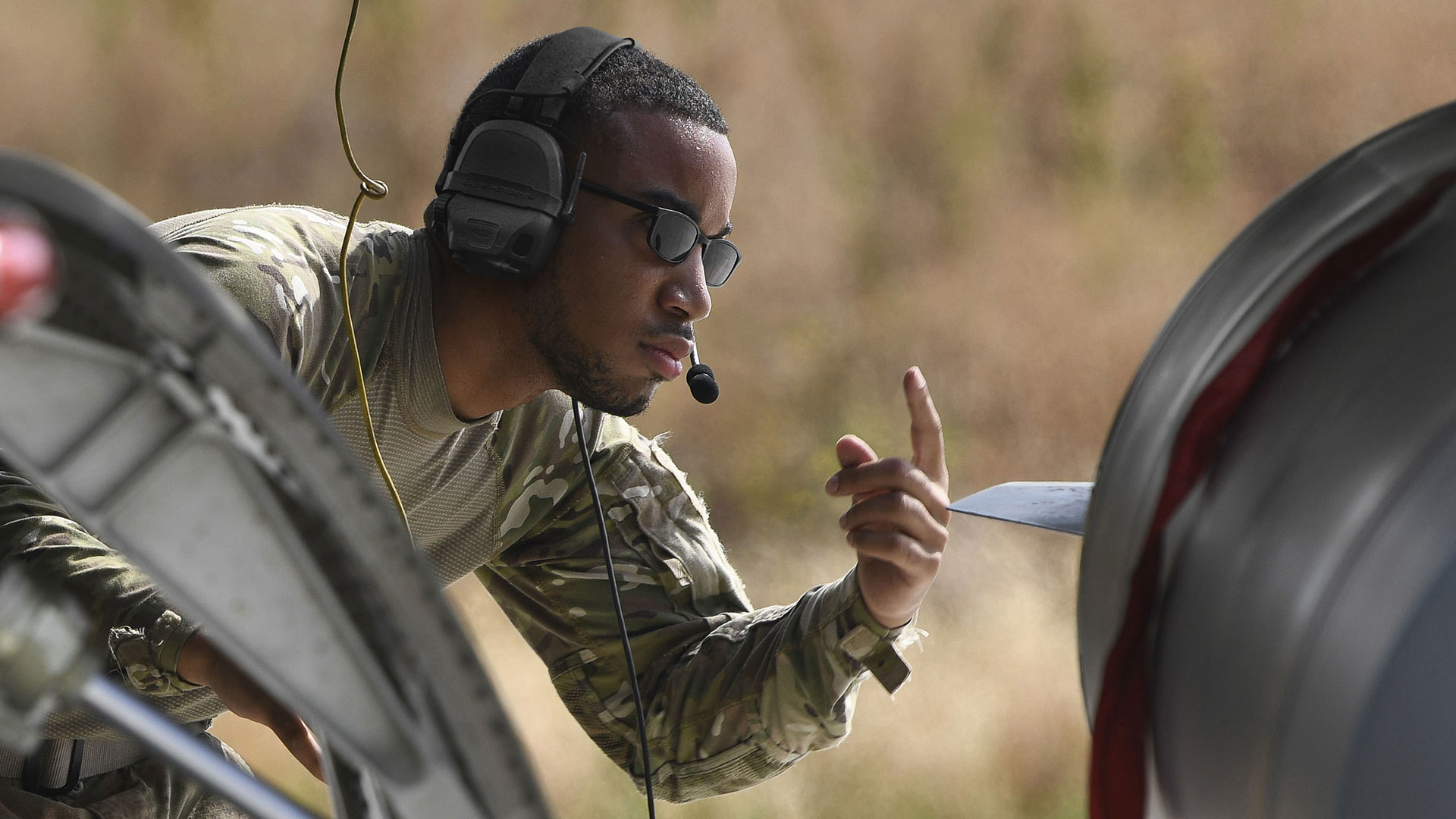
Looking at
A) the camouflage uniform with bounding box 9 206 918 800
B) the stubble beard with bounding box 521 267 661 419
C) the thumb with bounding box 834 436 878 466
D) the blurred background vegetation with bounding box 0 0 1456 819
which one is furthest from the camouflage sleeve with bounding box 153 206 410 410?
the blurred background vegetation with bounding box 0 0 1456 819

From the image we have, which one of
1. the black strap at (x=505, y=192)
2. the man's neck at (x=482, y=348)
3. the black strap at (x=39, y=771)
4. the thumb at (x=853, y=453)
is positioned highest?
the black strap at (x=505, y=192)

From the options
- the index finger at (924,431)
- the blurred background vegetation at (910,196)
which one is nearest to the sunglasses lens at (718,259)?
the index finger at (924,431)

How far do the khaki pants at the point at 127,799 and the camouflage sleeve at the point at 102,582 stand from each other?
243 millimetres

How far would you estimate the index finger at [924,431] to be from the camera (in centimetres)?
A: 78

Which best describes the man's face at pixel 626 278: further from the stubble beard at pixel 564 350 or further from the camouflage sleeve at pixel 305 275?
the camouflage sleeve at pixel 305 275

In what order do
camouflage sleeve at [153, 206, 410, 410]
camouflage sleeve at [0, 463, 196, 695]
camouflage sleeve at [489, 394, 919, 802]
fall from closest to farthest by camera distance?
camouflage sleeve at [0, 463, 196, 695] < camouflage sleeve at [153, 206, 410, 410] < camouflage sleeve at [489, 394, 919, 802]

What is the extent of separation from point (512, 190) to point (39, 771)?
534 mm

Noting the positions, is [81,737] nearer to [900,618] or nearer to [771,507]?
[900,618]

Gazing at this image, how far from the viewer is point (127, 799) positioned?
0.88 meters

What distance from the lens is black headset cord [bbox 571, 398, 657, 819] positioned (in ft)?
2.87

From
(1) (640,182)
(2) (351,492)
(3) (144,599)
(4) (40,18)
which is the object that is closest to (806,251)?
(1) (640,182)

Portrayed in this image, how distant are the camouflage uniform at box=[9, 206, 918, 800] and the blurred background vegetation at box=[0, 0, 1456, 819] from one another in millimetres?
646

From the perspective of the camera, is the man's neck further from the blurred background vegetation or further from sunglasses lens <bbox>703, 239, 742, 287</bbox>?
the blurred background vegetation

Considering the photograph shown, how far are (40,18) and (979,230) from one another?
1.32 meters
